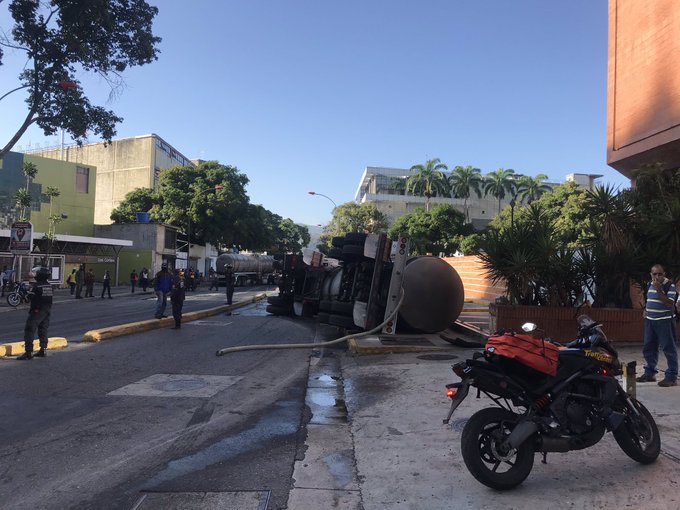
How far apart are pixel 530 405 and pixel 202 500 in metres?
2.61

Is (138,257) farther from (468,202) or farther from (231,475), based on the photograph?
(468,202)

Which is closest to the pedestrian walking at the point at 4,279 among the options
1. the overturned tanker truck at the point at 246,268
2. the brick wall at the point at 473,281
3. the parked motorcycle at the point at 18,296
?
the parked motorcycle at the point at 18,296

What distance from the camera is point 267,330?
48.2ft

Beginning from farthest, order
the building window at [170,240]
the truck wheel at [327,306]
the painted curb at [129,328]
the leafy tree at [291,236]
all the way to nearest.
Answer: the leafy tree at [291,236] → the building window at [170,240] → the truck wheel at [327,306] → the painted curb at [129,328]

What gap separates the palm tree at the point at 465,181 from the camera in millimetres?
85875

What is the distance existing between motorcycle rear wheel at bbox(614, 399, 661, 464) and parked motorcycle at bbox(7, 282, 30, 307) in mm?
24250

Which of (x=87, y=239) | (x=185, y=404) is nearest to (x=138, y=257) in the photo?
(x=87, y=239)

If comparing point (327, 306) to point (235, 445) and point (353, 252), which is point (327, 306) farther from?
point (235, 445)

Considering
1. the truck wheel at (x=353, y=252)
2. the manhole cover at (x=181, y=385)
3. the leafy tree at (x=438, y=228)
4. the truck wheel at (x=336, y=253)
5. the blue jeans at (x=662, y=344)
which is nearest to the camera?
the blue jeans at (x=662, y=344)

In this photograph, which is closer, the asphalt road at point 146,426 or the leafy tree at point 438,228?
the asphalt road at point 146,426

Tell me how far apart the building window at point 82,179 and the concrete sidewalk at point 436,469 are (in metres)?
40.0

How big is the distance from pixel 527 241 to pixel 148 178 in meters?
53.4

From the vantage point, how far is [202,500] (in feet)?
12.6

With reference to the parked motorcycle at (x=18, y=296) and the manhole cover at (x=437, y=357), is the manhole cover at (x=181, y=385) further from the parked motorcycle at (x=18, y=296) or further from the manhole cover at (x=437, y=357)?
the parked motorcycle at (x=18, y=296)
